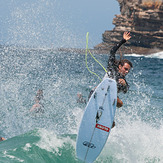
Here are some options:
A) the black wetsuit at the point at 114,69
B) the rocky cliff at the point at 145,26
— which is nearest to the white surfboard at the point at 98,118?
the black wetsuit at the point at 114,69

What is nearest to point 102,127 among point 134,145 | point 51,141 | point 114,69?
point 51,141

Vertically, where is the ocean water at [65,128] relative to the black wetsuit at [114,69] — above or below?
below

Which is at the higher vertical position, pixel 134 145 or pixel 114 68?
pixel 114 68

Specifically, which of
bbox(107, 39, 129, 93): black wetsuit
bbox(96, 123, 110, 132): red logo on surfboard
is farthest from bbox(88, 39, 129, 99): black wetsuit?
bbox(96, 123, 110, 132): red logo on surfboard

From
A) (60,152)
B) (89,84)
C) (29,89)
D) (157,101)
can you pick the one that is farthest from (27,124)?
(89,84)

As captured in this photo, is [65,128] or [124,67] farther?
[65,128]

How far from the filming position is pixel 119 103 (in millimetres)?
6957

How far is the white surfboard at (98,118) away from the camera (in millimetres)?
6516

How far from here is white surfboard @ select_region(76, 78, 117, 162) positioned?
6516mm

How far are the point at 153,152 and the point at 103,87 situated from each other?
2.77m

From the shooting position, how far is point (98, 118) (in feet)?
21.4

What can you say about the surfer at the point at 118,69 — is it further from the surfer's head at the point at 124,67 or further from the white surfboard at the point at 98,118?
the white surfboard at the point at 98,118

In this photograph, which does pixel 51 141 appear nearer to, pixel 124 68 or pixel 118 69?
pixel 118 69

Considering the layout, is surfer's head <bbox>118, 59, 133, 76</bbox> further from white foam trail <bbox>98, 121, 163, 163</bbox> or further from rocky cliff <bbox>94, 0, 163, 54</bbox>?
rocky cliff <bbox>94, 0, 163, 54</bbox>
